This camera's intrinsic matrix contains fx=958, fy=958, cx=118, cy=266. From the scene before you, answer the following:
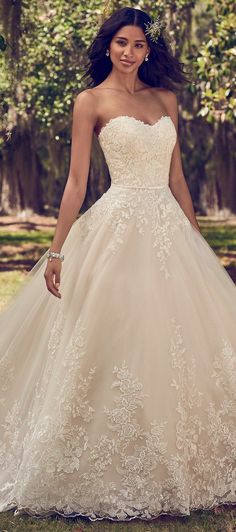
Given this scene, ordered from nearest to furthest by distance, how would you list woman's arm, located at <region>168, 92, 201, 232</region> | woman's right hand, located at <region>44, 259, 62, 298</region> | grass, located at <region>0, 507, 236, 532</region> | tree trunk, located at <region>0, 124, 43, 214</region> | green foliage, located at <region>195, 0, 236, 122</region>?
1. grass, located at <region>0, 507, 236, 532</region>
2. woman's right hand, located at <region>44, 259, 62, 298</region>
3. woman's arm, located at <region>168, 92, 201, 232</region>
4. green foliage, located at <region>195, 0, 236, 122</region>
5. tree trunk, located at <region>0, 124, 43, 214</region>

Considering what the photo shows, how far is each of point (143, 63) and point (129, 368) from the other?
1.82m

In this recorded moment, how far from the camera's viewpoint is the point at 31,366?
5406mm

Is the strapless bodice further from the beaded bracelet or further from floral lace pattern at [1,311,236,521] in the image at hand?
floral lace pattern at [1,311,236,521]

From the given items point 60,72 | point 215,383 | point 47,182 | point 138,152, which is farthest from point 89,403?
point 47,182

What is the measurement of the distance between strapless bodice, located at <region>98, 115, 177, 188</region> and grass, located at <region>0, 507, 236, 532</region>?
1.82 metres

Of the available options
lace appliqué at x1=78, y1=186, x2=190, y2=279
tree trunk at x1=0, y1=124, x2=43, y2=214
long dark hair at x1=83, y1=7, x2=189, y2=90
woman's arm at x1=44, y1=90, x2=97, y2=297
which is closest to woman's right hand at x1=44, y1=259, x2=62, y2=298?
woman's arm at x1=44, y1=90, x2=97, y2=297

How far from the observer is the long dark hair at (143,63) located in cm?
532

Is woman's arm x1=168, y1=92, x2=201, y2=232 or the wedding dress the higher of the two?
woman's arm x1=168, y1=92, x2=201, y2=232

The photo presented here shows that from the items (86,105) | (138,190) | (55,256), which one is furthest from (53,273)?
(86,105)

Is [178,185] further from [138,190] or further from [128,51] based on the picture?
[128,51]

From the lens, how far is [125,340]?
5027mm

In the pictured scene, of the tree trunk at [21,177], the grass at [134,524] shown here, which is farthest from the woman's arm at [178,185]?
the tree trunk at [21,177]

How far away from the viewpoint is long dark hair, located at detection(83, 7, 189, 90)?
5.32m

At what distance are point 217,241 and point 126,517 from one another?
17.1 m
